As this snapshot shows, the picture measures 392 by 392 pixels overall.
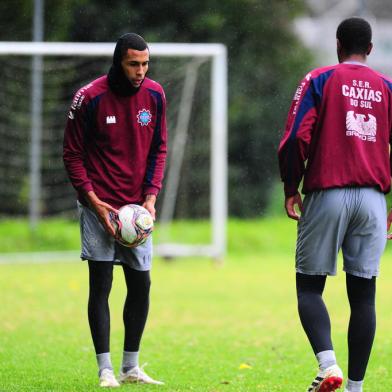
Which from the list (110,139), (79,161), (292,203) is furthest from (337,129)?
(79,161)

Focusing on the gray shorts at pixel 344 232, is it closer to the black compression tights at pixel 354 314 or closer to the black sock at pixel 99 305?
the black compression tights at pixel 354 314

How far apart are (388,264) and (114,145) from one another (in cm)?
1125

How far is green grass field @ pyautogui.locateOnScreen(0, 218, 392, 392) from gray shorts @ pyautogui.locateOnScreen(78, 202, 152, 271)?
0.76m

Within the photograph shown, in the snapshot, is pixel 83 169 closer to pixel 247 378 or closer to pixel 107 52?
pixel 247 378

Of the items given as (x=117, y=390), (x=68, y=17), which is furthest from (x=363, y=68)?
(x=68, y=17)

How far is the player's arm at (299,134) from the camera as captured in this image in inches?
222

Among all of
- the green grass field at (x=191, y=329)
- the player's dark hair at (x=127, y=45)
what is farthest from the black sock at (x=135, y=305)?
the player's dark hair at (x=127, y=45)

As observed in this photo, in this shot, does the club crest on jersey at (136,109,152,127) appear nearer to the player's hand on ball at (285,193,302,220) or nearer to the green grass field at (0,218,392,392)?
the player's hand on ball at (285,193,302,220)

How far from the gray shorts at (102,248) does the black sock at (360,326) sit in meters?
1.36

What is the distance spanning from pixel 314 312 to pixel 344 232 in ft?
1.50

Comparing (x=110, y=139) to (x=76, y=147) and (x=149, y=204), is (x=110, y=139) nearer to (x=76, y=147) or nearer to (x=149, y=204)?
(x=76, y=147)

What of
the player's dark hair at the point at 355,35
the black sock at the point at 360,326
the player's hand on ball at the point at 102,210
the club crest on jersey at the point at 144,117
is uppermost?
the player's dark hair at the point at 355,35

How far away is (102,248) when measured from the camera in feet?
21.3

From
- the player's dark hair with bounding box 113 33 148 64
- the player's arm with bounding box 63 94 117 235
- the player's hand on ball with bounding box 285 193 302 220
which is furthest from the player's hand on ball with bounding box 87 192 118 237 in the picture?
the player's hand on ball with bounding box 285 193 302 220
